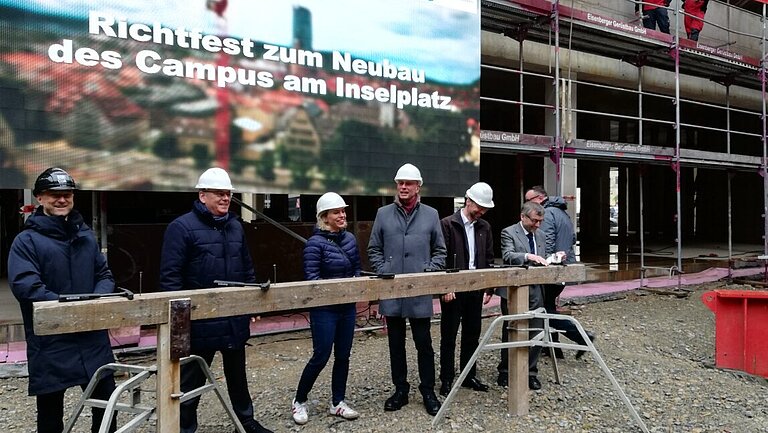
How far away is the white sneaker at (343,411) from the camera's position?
385 centimetres

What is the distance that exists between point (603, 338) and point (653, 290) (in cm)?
340

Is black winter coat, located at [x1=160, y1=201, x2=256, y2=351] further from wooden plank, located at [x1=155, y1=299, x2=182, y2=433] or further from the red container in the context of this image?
the red container

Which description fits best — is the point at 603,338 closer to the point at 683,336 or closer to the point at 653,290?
the point at 683,336

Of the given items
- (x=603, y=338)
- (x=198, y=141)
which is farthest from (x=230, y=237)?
(x=603, y=338)

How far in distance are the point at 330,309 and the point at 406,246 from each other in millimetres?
758

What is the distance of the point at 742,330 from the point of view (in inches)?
204

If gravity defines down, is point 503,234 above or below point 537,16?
below

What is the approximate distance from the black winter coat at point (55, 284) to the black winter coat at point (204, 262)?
401mm

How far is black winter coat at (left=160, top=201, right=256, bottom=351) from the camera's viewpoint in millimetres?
3168

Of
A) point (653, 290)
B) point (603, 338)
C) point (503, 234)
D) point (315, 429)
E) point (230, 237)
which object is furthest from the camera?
point (653, 290)

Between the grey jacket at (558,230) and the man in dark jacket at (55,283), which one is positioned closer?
the man in dark jacket at (55,283)

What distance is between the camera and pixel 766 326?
5.06 meters

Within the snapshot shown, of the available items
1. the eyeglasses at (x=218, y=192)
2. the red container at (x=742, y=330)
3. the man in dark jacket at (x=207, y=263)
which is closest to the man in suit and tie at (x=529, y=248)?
the red container at (x=742, y=330)

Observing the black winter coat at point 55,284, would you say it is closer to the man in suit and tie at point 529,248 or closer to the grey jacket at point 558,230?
the man in suit and tie at point 529,248
